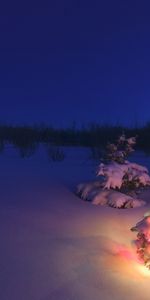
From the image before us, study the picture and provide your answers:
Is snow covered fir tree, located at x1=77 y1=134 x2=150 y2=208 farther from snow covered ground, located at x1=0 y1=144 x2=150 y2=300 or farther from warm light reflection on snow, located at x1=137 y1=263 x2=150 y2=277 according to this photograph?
warm light reflection on snow, located at x1=137 y1=263 x2=150 y2=277

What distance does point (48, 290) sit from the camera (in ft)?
8.54

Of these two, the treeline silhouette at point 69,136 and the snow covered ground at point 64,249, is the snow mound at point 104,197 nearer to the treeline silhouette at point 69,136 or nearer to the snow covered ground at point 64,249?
the snow covered ground at point 64,249

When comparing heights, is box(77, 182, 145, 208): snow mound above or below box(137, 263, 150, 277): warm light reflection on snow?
above

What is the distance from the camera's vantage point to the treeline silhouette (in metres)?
11.2

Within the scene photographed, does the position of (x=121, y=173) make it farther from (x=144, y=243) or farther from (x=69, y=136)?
(x=69, y=136)

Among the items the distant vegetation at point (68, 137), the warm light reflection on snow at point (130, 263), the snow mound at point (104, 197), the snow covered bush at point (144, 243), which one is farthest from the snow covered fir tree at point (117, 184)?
the distant vegetation at point (68, 137)

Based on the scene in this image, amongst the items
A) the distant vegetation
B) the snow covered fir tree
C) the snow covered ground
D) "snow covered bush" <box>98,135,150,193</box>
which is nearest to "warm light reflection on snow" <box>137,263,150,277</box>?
the snow covered ground

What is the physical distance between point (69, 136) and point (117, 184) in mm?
10125

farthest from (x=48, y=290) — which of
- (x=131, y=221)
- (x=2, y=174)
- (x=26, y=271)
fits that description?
(x=2, y=174)

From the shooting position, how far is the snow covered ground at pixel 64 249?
2637mm

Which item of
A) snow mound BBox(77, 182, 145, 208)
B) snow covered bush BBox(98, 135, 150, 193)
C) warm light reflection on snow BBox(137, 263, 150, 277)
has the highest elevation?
snow covered bush BBox(98, 135, 150, 193)

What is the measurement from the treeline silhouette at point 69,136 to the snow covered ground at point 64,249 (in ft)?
16.9

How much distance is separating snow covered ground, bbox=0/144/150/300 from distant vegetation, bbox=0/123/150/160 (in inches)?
188

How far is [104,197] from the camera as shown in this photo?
15.5ft
